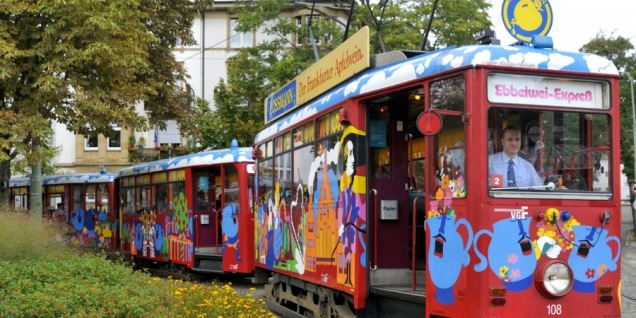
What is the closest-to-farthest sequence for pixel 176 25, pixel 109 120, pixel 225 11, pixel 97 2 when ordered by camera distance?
pixel 97 2, pixel 109 120, pixel 176 25, pixel 225 11

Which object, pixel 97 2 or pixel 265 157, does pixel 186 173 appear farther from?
pixel 265 157

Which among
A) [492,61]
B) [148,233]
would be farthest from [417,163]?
[148,233]

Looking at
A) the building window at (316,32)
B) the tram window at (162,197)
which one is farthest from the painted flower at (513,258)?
the building window at (316,32)

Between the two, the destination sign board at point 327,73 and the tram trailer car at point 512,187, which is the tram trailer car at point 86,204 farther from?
the tram trailer car at point 512,187

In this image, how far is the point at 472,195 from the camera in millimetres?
7242

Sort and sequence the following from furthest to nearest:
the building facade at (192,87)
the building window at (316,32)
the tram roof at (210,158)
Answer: the building facade at (192,87), the building window at (316,32), the tram roof at (210,158)

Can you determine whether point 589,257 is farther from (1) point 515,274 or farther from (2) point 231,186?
(2) point 231,186

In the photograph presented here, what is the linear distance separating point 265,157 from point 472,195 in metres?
6.64

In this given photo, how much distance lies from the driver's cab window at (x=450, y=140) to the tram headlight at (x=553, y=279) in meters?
0.88

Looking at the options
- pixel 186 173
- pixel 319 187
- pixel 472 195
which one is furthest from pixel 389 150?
pixel 186 173

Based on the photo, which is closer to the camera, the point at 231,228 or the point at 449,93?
the point at 449,93

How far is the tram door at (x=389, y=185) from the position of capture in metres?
9.10

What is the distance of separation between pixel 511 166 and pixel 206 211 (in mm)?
12494

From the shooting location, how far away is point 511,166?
7.37 metres
